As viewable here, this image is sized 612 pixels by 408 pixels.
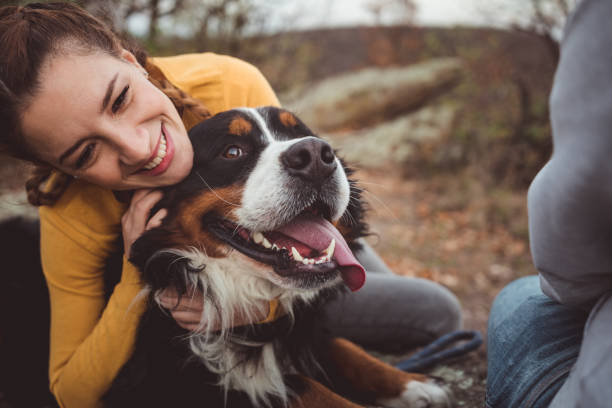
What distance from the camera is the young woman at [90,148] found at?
1319 mm

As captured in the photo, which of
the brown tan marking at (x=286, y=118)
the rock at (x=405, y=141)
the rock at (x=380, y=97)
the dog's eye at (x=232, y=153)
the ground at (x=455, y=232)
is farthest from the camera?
the rock at (x=380, y=97)

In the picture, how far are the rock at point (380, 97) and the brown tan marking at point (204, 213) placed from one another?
8982mm

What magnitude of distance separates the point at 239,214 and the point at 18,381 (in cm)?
165

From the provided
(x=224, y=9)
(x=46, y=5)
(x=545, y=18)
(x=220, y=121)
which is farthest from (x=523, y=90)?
(x=46, y=5)

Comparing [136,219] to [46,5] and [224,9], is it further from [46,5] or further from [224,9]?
[224,9]

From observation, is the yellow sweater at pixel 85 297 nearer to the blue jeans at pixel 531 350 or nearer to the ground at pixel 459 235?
the blue jeans at pixel 531 350

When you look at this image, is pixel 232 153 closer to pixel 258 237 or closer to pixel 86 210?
pixel 258 237

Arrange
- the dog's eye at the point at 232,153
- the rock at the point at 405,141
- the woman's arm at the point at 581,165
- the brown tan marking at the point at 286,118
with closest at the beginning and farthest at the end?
the woman's arm at the point at 581,165
the dog's eye at the point at 232,153
the brown tan marking at the point at 286,118
the rock at the point at 405,141

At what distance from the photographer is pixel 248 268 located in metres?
1.55

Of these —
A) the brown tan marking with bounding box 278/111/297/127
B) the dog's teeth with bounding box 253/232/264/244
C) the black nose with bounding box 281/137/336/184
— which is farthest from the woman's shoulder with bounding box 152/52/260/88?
the dog's teeth with bounding box 253/232/264/244

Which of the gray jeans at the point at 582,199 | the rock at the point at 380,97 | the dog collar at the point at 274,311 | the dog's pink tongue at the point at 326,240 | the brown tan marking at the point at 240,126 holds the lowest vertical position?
the rock at the point at 380,97

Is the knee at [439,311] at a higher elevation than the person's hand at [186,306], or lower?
lower

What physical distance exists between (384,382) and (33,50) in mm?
1744

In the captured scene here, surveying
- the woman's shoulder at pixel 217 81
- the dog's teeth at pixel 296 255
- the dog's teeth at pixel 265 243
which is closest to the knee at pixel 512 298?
the dog's teeth at pixel 296 255
